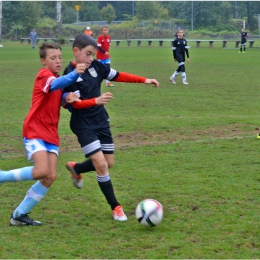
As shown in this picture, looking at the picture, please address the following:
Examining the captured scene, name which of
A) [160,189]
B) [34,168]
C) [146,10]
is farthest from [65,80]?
[146,10]

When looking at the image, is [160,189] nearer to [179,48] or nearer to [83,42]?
[83,42]

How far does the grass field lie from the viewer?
4.98 meters

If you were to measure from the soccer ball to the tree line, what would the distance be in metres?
55.3

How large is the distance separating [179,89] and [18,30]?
55.5 m

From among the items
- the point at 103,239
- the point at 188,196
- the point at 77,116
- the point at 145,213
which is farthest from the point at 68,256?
the point at 188,196

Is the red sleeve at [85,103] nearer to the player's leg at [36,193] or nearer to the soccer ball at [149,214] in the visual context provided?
the player's leg at [36,193]

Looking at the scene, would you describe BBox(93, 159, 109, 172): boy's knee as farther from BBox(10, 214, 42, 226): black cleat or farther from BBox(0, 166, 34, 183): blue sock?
BBox(10, 214, 42, 226): black cleat

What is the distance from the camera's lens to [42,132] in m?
5.42

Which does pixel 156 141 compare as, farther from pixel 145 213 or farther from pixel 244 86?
pixel 244 86

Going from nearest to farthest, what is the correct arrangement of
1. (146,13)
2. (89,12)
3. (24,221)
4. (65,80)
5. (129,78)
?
(65,80) → (24,221) → (129,78) → (146,13) → (89,12)

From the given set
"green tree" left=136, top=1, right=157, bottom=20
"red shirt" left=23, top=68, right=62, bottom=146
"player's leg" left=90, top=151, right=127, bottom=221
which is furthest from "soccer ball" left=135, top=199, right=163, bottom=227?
"green tree" left=136, top=1, right=157, bottom=20

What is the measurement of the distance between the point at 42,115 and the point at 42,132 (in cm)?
17

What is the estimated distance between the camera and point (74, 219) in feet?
18.9

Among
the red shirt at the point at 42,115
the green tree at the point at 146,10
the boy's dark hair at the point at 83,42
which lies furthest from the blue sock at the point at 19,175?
the green tree at the point at 146,10
